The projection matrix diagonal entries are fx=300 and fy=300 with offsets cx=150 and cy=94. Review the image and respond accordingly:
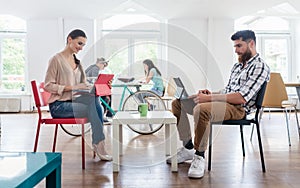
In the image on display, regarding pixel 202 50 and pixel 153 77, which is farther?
pixel 202 50

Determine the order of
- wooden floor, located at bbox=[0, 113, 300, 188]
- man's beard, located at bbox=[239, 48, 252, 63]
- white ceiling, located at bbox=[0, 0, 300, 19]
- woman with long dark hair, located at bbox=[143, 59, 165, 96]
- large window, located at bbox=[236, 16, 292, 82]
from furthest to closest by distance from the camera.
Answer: large window, located at bbox=[236, 16, 292, 82], white ceiling, located at bbox=[0, 0, 300, 19], woman with long dark hair, located at bbox=[143, 59, 165, 96], man's beard, located at bbox=[239, 48, 252, 63], wooden floor, located at bbox=[0, 113, 300, 188]

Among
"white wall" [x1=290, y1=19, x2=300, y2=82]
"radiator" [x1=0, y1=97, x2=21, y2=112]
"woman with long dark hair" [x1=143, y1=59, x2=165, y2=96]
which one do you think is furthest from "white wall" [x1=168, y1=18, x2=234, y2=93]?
"radiator" [x1=0, y1=97, x2=21, y2=112]

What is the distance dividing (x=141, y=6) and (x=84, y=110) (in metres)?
4.35

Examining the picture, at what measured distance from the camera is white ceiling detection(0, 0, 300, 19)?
557cm

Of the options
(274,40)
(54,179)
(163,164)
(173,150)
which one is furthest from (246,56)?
(274,40)

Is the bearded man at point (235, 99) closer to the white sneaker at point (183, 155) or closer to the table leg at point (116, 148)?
the white sneaker at point (183, 155)

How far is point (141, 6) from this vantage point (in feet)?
20.0

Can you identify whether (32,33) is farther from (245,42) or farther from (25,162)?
(25,162)

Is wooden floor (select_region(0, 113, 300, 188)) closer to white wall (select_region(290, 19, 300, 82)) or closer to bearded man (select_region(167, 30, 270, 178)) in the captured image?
bearded man (select_region(167, 30, 270, 178))

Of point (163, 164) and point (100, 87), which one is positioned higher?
point (100, 87)

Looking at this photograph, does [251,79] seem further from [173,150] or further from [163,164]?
[163,164]

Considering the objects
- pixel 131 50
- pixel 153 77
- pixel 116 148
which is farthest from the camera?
pixel 131 50

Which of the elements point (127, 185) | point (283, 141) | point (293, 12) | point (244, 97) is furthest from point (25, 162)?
point (293, 12)

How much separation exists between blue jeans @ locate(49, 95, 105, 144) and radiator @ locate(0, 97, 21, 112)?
4.29 meters
